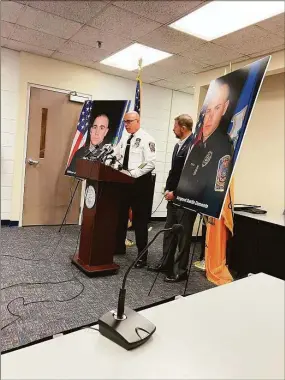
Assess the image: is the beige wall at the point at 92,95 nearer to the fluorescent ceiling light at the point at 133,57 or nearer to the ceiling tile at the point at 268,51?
the fluorescent ceiling light at the point at 133,57

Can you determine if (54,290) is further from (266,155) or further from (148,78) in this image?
(148,78)

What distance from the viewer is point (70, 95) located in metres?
Answer: 4.43

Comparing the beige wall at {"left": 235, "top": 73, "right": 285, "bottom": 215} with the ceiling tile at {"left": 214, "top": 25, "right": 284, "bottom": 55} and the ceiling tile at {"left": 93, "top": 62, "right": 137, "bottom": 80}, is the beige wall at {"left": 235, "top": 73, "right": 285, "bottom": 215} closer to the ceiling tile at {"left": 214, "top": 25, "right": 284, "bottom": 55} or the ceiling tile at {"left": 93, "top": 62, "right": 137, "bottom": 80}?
the ceiling tile at {"left": 214, "top": 25, "right": 284, "bottom": 55}

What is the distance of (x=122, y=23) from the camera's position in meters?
2.76

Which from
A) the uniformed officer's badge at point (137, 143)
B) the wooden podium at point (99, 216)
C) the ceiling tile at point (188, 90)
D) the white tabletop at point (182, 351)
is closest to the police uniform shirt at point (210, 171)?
the wooden podium at point (99, 216)

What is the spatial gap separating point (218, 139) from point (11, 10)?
7.32 ft

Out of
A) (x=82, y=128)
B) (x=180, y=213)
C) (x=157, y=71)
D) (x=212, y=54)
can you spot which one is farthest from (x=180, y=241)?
(x=157, y=71)

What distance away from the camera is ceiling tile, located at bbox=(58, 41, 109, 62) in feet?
11.6

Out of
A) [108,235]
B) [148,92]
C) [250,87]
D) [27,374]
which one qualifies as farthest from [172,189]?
[148,92]

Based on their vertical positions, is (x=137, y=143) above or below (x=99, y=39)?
below

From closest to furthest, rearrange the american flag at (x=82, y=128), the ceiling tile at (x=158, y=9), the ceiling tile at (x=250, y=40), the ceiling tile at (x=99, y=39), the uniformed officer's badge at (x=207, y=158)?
the uniformed officer's badge at (x=207, y=158) → the ceiling tile at (x=158, y=9) → the ceiling tile at (x=250, y=40) → the ceiling tile at (x=99, y=39) → the american flag at (x=82, y=128)

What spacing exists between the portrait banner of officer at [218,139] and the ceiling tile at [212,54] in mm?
1547

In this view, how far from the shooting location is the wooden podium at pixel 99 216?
266 centimetres

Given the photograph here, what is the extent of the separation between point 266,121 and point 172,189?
66.5 inches
